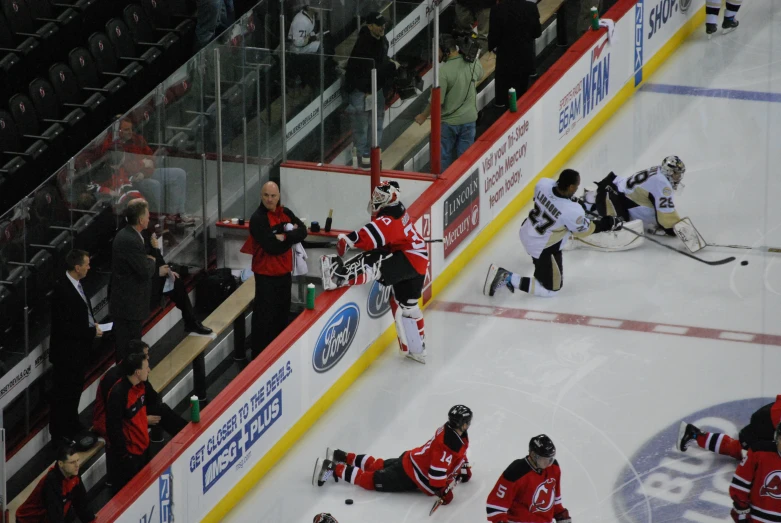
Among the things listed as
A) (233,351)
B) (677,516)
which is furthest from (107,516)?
(677,516)

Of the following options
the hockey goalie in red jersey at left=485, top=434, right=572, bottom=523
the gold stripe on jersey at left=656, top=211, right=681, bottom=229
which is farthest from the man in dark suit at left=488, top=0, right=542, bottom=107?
the hockey goalie in red jersey at left=485, top=434, right=572, bottom=523

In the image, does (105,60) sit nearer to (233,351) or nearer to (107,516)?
(233,351)

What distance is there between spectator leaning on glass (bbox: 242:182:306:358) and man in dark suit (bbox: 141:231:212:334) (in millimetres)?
379

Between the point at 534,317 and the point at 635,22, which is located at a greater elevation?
the point at 635,22

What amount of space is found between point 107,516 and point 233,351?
1.82m

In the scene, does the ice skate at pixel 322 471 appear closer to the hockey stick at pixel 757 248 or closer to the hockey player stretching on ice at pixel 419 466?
Result: the hockey player stretching on ice at pixel 419 466

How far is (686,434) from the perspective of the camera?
9609 millimetres

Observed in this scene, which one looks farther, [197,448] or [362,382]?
[362,382]

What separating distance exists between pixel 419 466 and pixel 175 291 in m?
1.99

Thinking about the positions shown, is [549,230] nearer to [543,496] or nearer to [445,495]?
[445,495]

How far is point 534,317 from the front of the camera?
11.4m

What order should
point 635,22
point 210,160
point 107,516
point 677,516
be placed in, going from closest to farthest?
1. point 107,516
2. point 677,516
3. point 210,160
4. point 635,22

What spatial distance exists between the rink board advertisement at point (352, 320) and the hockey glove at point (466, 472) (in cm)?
120

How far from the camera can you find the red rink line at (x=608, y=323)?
431 inches
